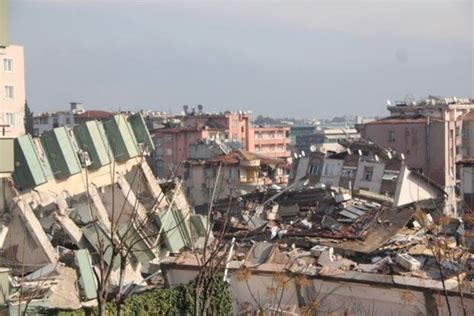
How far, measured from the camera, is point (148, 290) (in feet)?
40.8

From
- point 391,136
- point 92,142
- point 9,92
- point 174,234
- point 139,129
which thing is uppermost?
point 9,92

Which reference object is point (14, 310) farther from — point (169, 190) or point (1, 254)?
point (169, 190)

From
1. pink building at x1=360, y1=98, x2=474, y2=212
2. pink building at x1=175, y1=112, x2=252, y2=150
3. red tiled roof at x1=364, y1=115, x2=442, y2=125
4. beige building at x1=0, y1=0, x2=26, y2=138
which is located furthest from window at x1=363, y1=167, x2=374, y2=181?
pink building at x1=175, y1=112, x2=252, y2=150

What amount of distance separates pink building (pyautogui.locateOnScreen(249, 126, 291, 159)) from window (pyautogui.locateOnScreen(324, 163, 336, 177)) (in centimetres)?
2817

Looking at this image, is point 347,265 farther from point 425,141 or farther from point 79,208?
point 425,141

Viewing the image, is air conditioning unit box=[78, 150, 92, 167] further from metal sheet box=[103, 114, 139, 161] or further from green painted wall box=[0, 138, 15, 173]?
green painted wall box=[0, 138, 15, 173]

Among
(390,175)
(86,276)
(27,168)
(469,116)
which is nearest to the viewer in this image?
(86,276)

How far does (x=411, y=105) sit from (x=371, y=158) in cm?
1878

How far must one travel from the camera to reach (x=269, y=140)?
57062mm

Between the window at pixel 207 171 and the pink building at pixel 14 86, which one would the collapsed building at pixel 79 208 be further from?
the window at pixel 207 171

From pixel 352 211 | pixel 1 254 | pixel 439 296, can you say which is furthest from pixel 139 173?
pixel 439 296

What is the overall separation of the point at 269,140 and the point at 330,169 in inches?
1181

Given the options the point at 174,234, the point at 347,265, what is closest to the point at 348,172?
the point at 174,234

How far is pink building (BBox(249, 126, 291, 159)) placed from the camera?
56062 millimetres
